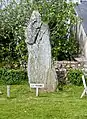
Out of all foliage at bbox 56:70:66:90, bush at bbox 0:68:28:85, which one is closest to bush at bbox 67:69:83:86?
foliage at bbox 56:70:66:90

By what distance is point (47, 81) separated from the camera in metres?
15.8

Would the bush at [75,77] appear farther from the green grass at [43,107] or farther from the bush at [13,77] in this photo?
the green grass at [43,107]

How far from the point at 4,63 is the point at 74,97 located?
10.7 metres

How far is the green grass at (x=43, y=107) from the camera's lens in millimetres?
10164

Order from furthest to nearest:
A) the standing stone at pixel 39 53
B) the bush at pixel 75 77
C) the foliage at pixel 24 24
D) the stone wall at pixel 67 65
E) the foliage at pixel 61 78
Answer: the foliage at pixel 24 24 → the stone wall at pixel 67 65 → the bush at pixel 75 77 → the foliage at pixel 61 78 → the standing stone at pixel 39 53

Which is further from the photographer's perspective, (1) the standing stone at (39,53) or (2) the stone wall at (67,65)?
(2) the stone wall at (67,65)

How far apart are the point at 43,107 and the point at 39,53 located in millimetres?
4988

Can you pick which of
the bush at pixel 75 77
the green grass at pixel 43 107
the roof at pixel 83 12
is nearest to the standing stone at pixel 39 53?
the green grass at pixel 43 107

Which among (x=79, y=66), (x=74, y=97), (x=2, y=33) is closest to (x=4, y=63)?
(x=2, y=33)

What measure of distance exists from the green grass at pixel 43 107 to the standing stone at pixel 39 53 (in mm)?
1163

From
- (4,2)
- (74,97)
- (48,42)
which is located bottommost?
(74,97)

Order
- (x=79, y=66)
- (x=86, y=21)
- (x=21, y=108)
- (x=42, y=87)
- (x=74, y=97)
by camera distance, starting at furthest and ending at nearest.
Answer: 1. (x=86, y=21)
2. (x=79, y=66)
3. (x=42, y=87)
4. (x=74, y=97)
5. (x=21, y=108)

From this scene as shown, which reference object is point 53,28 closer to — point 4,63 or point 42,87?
point 4,63

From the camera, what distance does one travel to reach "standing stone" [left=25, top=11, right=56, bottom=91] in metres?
15.8
